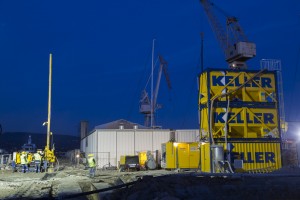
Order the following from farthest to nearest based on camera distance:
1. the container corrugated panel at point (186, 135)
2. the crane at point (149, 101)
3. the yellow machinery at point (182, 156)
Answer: the crane at point (149, 101) < the container corrugated panel at point (186, 135) < the yellow machinery at point (182, 156)

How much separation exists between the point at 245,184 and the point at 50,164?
93.1 feet

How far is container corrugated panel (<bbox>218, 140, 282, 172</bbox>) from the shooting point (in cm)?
2286

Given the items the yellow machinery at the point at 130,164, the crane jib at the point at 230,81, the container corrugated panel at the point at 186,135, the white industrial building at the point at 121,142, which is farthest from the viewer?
the container corrugated panel at the point at 186,135

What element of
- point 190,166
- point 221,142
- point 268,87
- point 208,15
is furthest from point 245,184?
point 208,15

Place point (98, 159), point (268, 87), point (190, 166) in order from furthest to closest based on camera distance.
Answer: point (98, 159) → point (190, 166) → point (268, 87)

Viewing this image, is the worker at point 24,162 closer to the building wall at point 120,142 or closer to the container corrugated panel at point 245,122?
the building wall at point 120,142

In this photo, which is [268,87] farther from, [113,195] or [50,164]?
[50,164]

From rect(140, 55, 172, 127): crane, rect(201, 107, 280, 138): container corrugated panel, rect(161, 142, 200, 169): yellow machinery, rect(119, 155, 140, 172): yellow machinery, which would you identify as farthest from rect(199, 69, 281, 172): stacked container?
rect(140, 55, 172, 127): crane

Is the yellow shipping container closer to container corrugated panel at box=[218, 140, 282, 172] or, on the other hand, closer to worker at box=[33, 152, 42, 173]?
container corrugated panel at box=[218, 140, 282, 172]

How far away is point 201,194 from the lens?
47.4 ft

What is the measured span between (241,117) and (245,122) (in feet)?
1.23

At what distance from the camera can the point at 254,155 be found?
23.1 meters

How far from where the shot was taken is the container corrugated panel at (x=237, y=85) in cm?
2330

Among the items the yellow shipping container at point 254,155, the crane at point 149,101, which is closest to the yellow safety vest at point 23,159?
the yellow shipping container at point 254,155
